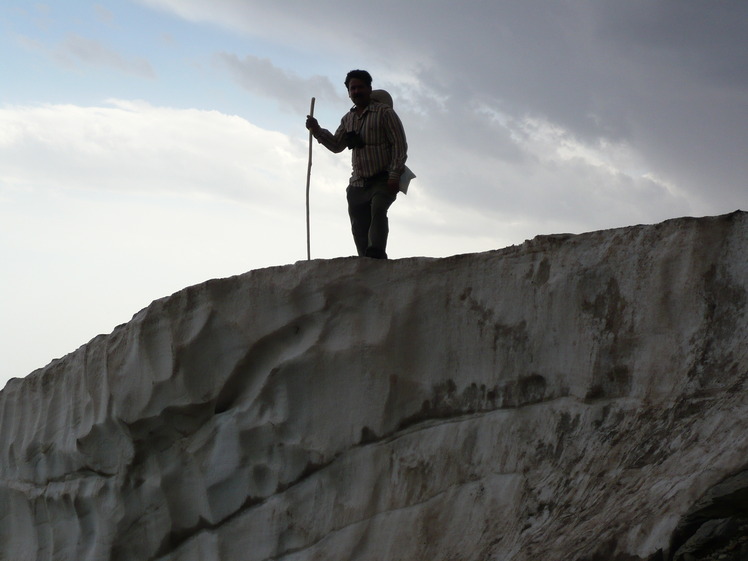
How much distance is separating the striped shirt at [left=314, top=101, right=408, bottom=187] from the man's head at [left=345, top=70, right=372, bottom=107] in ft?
0.19

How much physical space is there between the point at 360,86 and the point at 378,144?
397 millimetres

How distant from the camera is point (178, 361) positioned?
6039mm

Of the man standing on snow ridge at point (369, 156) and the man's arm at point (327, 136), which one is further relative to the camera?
the man's arm at point (327, 136)

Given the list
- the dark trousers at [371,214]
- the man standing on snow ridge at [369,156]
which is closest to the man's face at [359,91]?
the man standing on snow ridge at [369,156]

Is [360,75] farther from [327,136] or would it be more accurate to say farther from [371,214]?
[371,214]

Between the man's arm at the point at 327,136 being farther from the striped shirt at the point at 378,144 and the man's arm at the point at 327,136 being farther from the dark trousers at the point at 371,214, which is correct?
the dark trousers at the point at 371,214

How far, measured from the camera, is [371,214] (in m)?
5.80

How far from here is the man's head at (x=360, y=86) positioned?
5.91m

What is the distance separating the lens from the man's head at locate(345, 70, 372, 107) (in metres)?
5.91

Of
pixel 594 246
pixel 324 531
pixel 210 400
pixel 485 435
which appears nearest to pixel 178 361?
pixel 210 400

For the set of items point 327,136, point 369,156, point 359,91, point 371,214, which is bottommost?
point 371,214

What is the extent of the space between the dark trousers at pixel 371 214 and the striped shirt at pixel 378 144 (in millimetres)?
56

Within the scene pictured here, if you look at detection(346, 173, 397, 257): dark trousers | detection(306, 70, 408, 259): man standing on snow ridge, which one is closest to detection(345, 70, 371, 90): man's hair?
detection(306, 70, 408, 259): man standing on snow ridge

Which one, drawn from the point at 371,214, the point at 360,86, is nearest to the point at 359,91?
the point at 360,86
